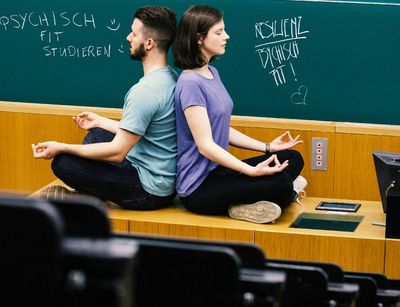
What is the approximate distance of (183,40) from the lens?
16.1ft

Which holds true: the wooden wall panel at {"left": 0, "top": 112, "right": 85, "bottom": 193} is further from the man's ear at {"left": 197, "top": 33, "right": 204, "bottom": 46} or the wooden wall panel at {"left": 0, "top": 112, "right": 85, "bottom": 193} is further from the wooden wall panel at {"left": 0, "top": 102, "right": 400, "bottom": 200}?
the man's ear at {"left": 197, "top": 33, "right": 204, "bottom": 46}

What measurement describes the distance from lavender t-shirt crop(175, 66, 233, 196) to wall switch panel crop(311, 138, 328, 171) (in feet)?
1.94

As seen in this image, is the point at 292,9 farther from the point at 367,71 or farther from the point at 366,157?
the point at 366,157

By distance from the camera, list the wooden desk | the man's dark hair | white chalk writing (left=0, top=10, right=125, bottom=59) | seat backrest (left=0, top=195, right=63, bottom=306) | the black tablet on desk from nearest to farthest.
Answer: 1. seat backrest (left=0, top=195, right=63, bottom=306)
2. the wooden desk
3. the man's dark hair
4. the black tablet on desk
5. white chalk writing (left=0, top=10, right=125, bottom=59)

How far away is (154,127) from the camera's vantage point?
16.6 feet

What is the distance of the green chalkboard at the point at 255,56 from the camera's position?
5.45m

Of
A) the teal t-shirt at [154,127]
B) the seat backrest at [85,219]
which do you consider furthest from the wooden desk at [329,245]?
the seat backrest at [85,219]

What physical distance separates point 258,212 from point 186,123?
522mm

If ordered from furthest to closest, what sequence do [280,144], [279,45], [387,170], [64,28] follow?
[64,28] → [279,45] → [280,144] → [387,170]

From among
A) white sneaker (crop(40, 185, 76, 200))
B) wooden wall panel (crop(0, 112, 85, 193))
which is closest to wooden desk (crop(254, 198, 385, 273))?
white sneaker (crop(40, 185, 76, 200))

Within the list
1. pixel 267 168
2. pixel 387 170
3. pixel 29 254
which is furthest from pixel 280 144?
pixel 29 254

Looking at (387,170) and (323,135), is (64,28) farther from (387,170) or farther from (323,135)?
(387,170)

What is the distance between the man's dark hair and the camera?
498 centimetres

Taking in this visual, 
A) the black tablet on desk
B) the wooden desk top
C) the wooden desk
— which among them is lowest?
the wooden desk
